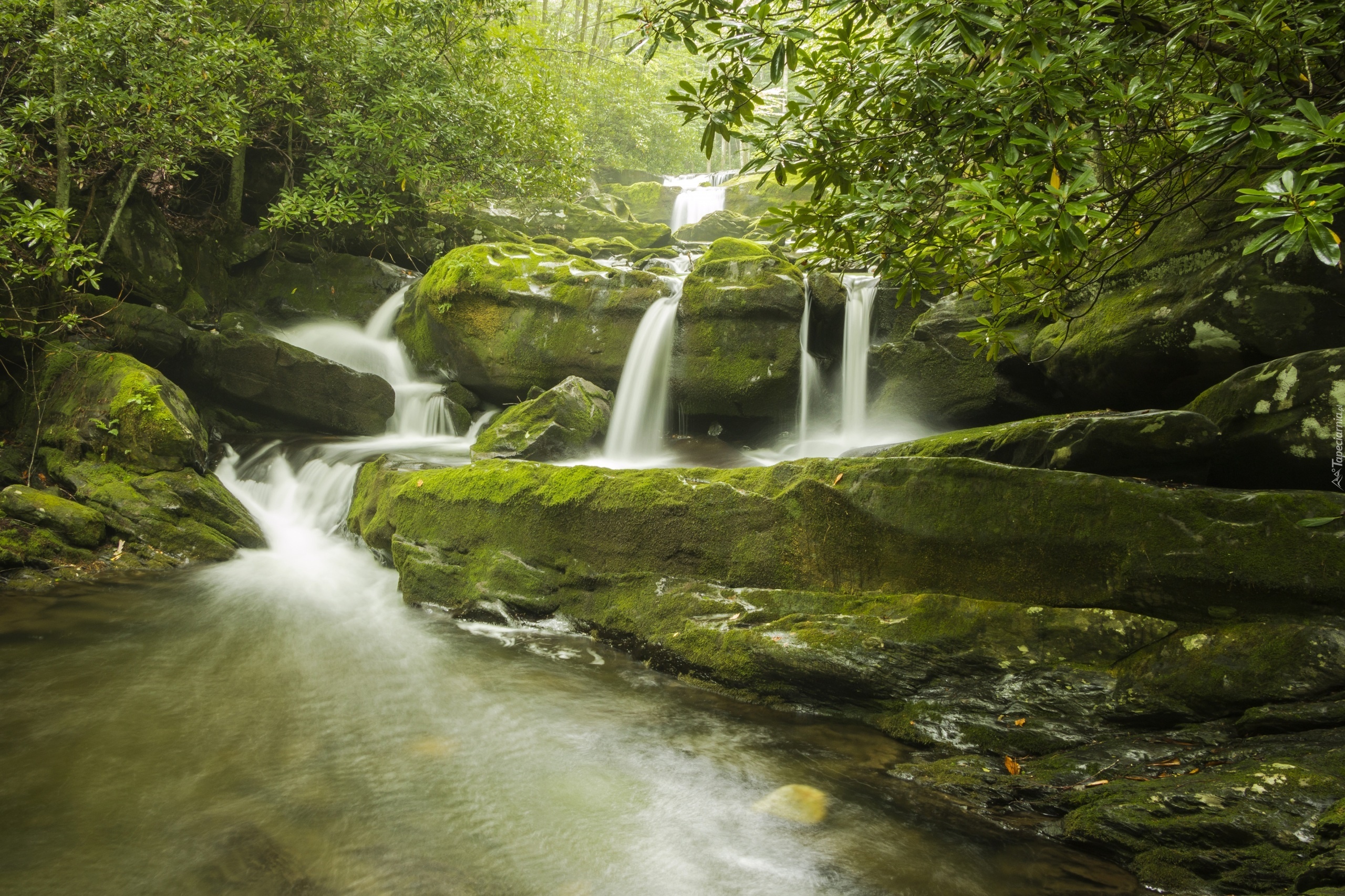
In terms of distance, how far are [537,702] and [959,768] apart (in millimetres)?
2443

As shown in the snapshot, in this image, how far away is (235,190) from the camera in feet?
40.3

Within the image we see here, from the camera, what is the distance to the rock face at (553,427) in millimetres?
8484

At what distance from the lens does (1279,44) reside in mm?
2547

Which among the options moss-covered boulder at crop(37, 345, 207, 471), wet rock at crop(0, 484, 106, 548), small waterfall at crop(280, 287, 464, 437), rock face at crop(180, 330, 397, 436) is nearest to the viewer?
wet rock at crop(0, 484, 106, 548)

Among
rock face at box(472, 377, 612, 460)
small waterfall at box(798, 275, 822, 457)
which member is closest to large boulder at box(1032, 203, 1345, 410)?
small waterfall at box(798, 275, 822, 457)

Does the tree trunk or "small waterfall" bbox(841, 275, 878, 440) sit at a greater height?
the tree trunk

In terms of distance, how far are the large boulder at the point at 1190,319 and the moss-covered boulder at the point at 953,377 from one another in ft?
2.06

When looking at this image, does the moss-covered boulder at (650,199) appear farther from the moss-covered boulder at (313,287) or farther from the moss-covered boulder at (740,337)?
the moss-covered boulder at (740,337)

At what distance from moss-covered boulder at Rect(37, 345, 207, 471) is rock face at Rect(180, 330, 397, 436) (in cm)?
169

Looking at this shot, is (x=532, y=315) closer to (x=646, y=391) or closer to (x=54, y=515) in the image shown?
(x=646, y=391)

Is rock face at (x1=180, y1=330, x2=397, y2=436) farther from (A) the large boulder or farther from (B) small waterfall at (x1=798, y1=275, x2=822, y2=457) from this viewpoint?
(A) the large boulder

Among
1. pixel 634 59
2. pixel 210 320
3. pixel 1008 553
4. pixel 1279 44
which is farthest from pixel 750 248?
pixel 634 59

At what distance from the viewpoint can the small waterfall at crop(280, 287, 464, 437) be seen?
1120 cm

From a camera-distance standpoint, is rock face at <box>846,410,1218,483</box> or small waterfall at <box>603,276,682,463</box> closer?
rock face at <box>846,410,1218,483</box>
